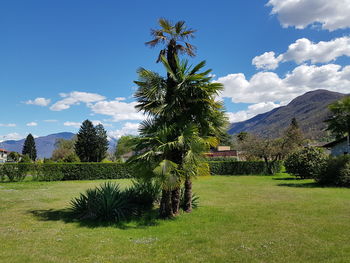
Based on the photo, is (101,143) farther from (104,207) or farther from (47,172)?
(104,207)

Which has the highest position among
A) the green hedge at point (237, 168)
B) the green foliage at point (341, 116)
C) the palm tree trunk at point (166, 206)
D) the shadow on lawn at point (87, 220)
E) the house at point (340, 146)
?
the green foliage at point (341, 116)

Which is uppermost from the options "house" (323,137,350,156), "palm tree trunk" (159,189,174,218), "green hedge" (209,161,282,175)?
"house" (323,137,350,156)

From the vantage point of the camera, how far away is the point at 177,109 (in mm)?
8961

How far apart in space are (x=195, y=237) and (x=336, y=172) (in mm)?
14063

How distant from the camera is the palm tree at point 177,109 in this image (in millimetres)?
8469

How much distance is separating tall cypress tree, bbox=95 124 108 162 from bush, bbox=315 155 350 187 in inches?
1700

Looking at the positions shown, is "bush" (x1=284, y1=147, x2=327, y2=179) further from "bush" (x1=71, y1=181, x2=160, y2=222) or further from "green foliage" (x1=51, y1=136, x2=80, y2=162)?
"green foliage" (x1=51, y1=136, x2=80, y2=162)

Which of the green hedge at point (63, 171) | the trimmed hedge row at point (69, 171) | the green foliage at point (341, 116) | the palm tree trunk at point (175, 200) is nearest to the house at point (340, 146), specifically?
the green foliage at point (341, 116)

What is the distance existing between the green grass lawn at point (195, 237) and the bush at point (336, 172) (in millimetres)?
7156

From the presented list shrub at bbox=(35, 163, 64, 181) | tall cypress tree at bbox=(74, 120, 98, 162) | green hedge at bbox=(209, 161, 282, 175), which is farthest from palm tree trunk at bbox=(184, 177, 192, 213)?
tall cypress tree at bbox=(74, 120, 98, 162)

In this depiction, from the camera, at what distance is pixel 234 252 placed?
5.32 meters

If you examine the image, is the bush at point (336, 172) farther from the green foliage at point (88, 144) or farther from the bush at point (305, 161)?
the green foliage at point (88, 144)

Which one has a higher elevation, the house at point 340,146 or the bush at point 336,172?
the house at point 340,146

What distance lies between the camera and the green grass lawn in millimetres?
5164
